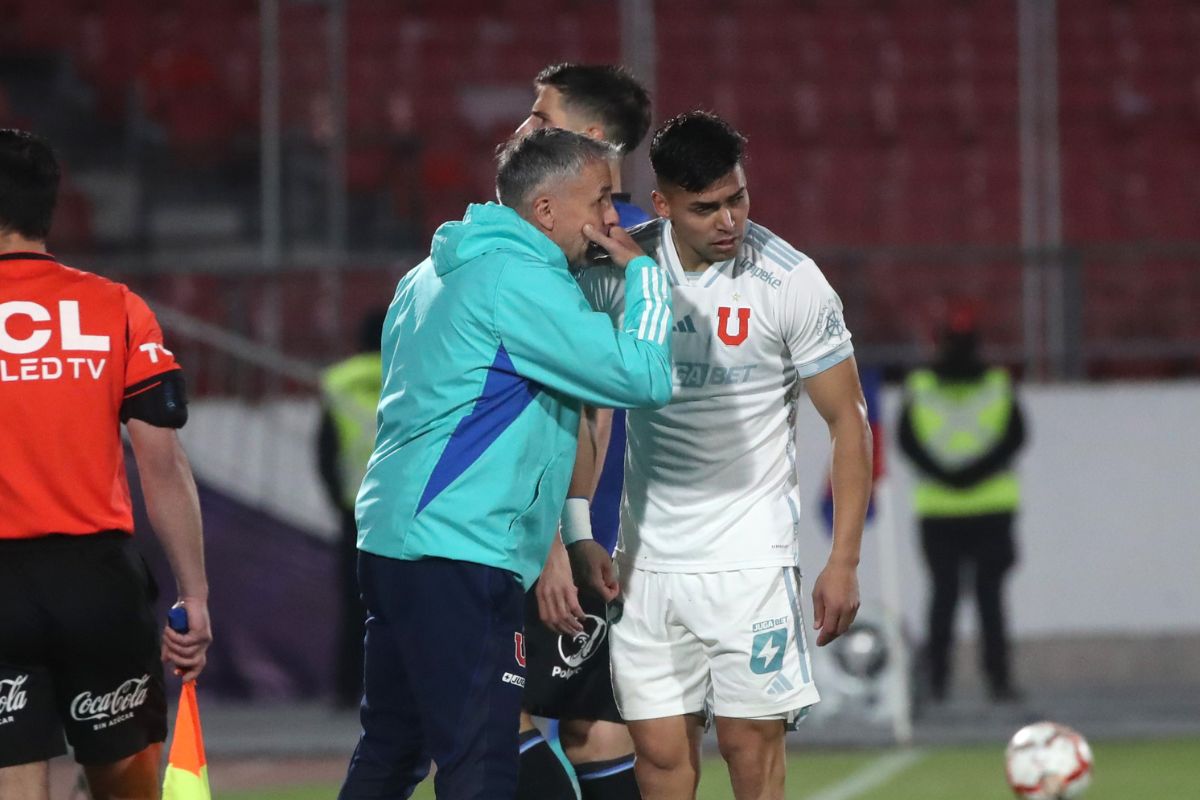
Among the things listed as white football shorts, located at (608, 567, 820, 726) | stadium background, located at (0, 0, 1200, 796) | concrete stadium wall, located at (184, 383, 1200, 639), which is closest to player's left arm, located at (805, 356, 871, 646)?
white football shorts, located at (608, 567, 820, 726)

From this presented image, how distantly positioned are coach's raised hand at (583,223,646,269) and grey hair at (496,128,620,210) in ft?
0.44

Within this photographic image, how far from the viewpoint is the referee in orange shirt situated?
13.7 feet

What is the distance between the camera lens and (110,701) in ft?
14.0

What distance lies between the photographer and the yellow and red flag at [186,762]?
4.45m

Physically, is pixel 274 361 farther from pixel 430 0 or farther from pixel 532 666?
pixel 532 666

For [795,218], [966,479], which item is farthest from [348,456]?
[795,218]

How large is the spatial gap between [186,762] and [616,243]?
60.4 inches

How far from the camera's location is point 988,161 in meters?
12.4

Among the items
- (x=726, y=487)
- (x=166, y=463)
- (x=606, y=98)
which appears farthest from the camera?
(x=606, y=98)

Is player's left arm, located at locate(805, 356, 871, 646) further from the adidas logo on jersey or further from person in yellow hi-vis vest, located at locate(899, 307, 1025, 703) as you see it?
person in yellow hi-vis vest, located at locate(899, 307, 1025, 703)

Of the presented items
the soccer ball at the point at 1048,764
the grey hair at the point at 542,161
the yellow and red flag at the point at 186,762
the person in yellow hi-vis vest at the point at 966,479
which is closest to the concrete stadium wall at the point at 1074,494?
the person in yellow hi-vis vest at the point at 966,479

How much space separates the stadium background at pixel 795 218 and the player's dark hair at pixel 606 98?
4.73 metres

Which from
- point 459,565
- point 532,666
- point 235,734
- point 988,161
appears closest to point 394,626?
point 459,565

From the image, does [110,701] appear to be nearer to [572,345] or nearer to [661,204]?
[572,345]
